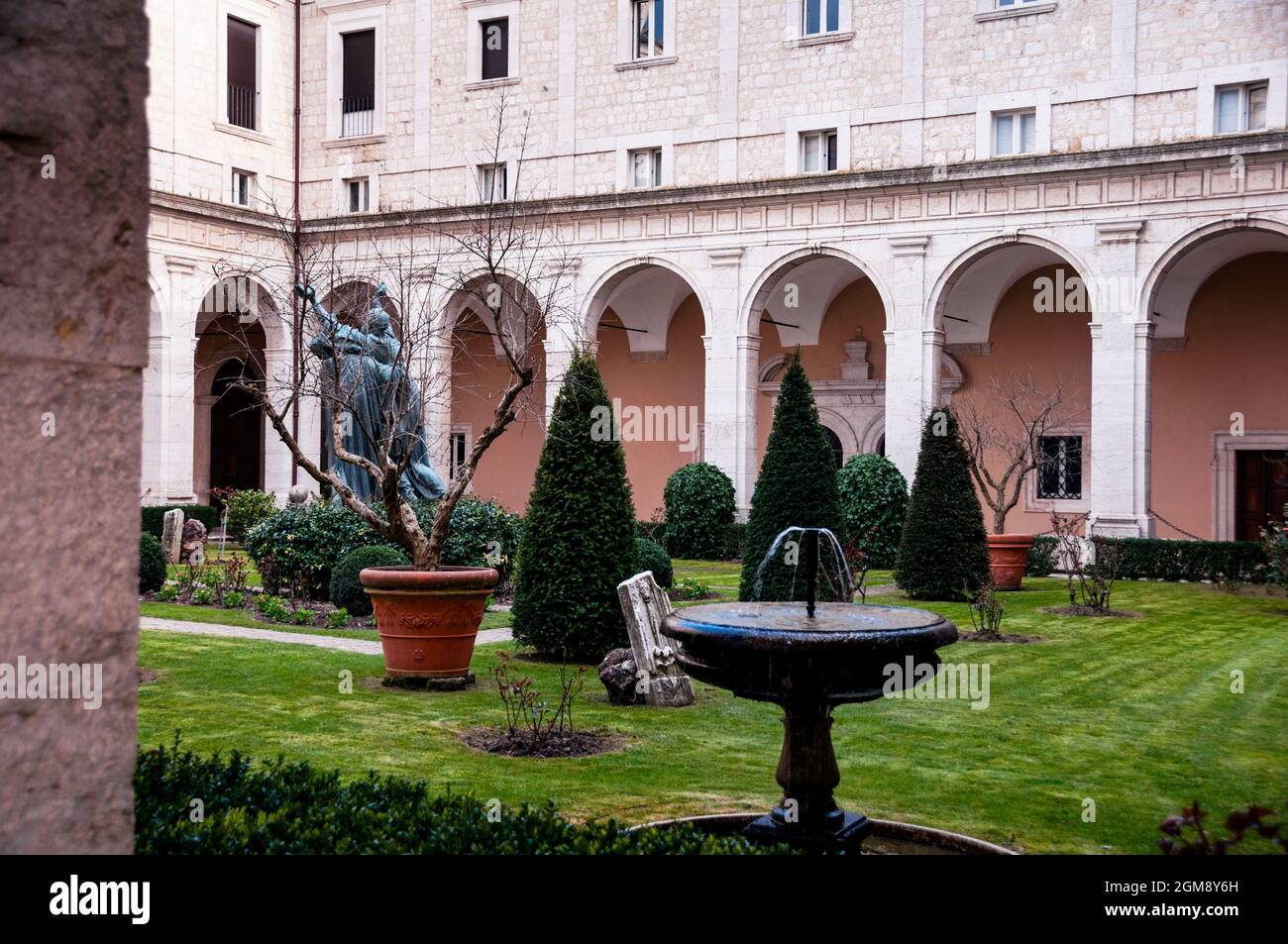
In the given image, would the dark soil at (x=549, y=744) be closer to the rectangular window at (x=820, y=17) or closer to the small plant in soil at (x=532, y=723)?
the small plant in soil at (x=532, y=723)

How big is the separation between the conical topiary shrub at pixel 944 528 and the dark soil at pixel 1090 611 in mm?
890

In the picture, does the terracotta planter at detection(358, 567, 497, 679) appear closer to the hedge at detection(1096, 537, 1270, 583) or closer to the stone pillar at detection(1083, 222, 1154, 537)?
the hedge at detection(1096, 537, 1270, 583)

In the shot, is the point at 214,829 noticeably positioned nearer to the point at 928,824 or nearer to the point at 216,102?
the point at 928,824

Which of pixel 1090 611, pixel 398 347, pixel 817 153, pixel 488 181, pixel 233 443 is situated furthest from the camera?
pixel 233 443

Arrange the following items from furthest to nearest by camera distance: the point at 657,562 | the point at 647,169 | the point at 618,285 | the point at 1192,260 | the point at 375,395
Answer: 1. the point at 618,285
2. the point at 647,169
3. the point at 1192,260
4. the point at 375,395
5. the point at 657,562

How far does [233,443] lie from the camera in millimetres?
31484

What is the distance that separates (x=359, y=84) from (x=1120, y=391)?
1790cm

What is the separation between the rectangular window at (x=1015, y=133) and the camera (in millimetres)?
21328

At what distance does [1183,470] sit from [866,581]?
9852 mm

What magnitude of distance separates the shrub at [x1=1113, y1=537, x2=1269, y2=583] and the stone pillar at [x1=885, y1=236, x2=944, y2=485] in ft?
13.0

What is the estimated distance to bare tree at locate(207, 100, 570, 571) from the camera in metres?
9.16

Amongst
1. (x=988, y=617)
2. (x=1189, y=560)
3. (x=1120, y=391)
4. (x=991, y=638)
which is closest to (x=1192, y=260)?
(x=1120, y=391)

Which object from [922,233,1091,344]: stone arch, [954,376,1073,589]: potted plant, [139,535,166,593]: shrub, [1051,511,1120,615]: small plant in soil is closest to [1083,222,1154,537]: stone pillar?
[922,233,1091,344]: stone arch

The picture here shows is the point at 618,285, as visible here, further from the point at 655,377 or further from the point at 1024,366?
the point at 1024,366
